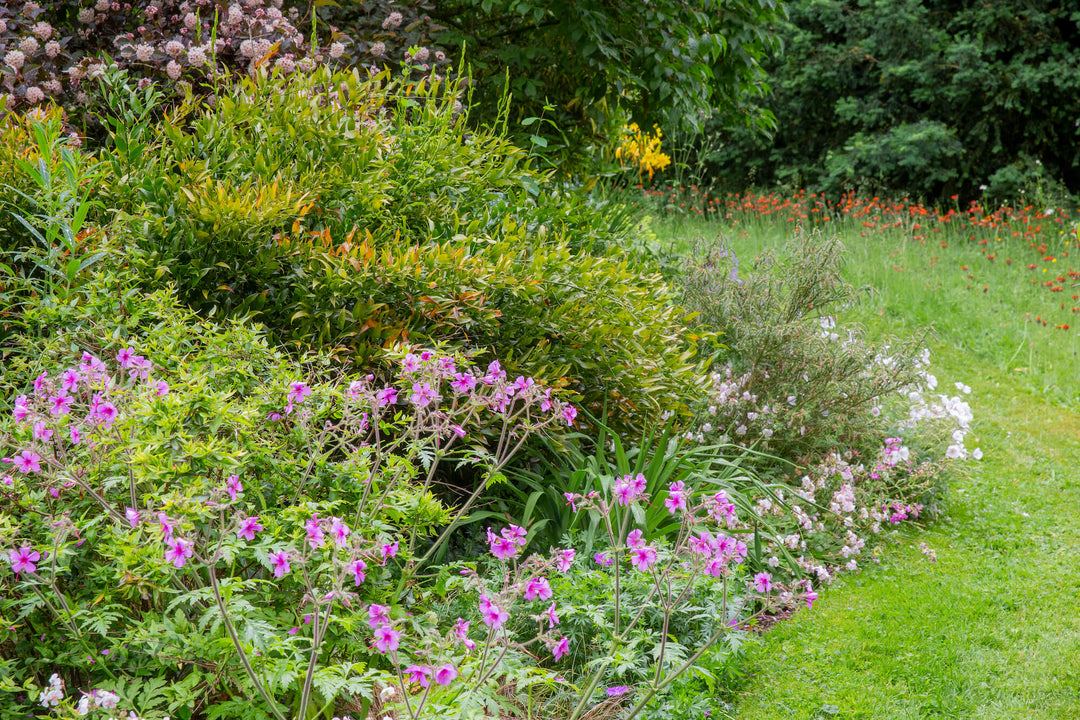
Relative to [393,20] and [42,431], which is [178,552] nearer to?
[42,431]

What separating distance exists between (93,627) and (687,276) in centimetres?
384

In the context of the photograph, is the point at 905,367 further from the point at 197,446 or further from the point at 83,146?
the point at 83,146

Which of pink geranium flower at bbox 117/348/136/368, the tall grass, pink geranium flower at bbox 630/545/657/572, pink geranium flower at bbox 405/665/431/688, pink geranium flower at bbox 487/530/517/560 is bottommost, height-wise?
the tall grass

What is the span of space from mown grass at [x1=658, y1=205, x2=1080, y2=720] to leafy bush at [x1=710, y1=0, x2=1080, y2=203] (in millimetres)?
5468

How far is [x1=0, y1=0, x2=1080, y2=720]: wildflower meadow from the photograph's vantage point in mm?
1888

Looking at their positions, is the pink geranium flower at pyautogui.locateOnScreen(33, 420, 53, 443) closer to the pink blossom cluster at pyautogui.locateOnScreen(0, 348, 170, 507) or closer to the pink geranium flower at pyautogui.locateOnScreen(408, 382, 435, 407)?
the pink blossom cluster at pyautogui.locateOnScreen(0, 348, 170, 507)

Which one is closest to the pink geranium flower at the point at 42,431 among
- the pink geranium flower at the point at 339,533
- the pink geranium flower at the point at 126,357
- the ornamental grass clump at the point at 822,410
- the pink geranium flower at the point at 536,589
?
the pink geranium flower at the point at 126,357

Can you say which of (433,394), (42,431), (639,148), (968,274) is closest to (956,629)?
(433,394)

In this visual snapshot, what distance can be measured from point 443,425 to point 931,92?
1173 centimetres

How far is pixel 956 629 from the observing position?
3260 mm

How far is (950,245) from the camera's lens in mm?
9312

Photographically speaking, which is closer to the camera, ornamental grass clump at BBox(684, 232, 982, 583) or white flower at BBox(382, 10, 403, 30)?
ornamental grass clump at BBox(684, 232, 982, 583)

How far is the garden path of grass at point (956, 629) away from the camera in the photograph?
2.82 metres

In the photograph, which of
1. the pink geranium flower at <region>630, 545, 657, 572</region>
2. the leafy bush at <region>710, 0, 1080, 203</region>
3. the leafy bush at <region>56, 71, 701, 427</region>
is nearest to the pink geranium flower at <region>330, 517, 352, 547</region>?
the pink geranium flower at <region>630, 545, 657, 572</region>
